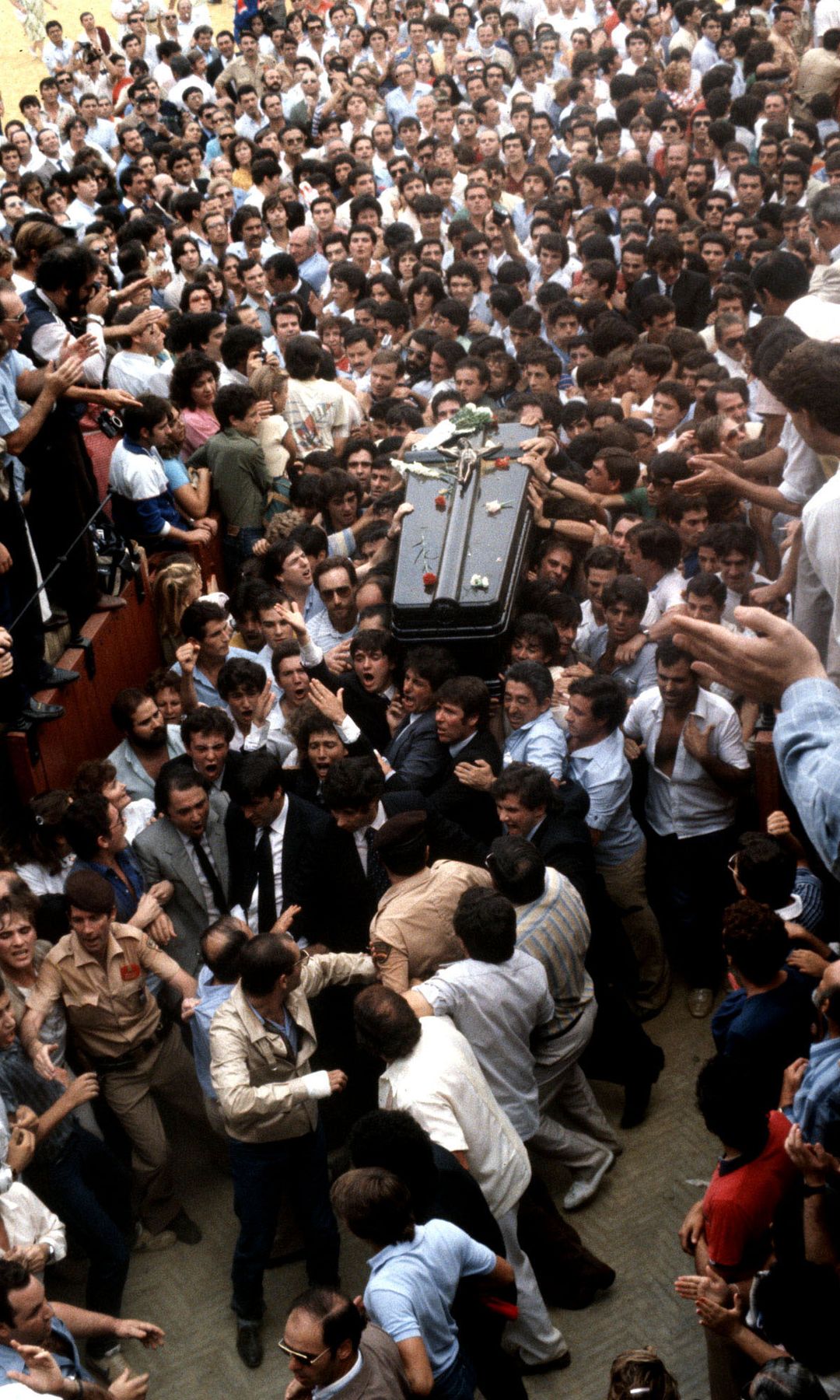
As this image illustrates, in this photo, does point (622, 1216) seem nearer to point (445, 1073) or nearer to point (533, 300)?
point (445, 1073)

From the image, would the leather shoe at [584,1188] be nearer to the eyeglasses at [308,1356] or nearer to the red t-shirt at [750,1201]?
the red t-shirt at [750,1201]

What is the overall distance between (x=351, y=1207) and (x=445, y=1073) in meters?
0.61

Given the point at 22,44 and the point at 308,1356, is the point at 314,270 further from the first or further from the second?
the point at 22,44

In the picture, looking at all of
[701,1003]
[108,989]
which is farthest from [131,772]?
[701,1003]

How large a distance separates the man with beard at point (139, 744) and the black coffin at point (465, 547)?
1076mm

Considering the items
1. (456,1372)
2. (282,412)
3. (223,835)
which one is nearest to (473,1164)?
(456,1372)

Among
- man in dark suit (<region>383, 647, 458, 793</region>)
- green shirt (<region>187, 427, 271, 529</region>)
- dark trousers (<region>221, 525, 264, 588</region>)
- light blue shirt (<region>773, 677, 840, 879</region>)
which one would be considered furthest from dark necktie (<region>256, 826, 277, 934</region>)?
light blue shirt (<region>773, 677, 840, 879</region>)

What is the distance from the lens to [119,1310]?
→ 187 inches

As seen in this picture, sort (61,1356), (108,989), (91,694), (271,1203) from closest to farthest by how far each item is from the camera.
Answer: (61,1356), (271,1203), (108,989), (91,694)

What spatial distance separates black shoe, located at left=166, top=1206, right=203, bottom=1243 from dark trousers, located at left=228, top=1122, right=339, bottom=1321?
0.41 metres

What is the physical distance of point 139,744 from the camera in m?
5.72

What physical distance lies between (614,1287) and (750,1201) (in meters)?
1.17

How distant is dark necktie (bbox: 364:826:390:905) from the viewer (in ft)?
16.7

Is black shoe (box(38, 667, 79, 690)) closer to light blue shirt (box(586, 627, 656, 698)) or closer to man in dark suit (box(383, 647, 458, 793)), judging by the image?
man in dark suit (box(383, 647, 458, 793))
